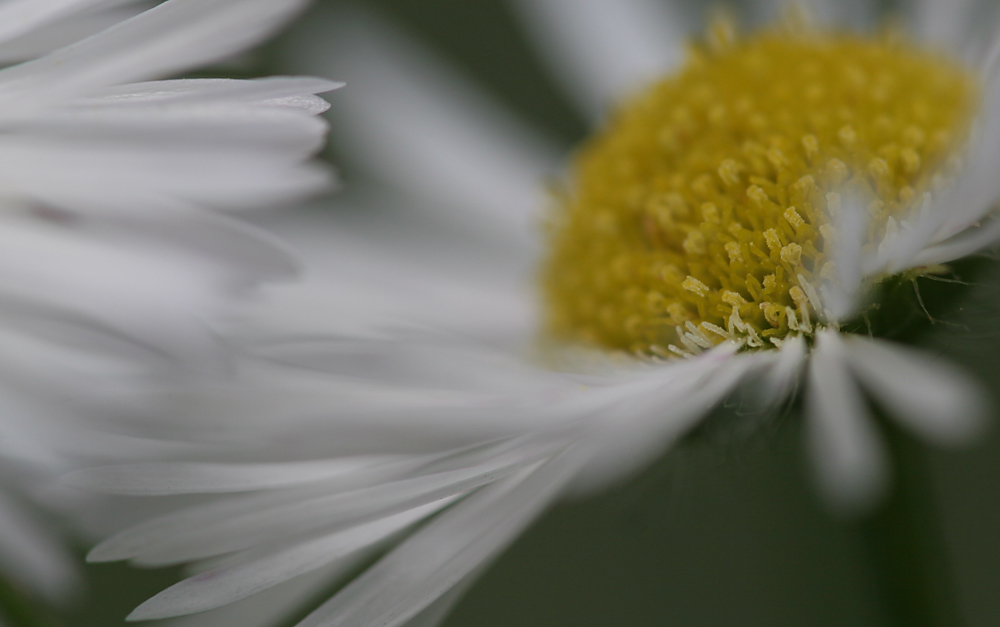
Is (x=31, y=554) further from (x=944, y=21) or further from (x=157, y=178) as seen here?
(x=944, y=21)

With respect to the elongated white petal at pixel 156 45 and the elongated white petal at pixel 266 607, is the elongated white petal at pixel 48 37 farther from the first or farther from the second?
the elongated white petal at pixel 266 607

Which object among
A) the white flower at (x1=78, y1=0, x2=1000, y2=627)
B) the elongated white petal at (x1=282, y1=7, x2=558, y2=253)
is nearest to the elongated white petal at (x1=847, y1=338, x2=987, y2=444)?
the white flower at (x1=78, y1=0, x2=1000, y2=627)

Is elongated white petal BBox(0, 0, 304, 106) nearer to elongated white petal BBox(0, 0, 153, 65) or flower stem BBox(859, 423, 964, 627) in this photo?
elongated white petal BBox(0, 0, 153, 65)

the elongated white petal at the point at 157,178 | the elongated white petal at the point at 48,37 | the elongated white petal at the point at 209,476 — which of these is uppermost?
the elongated white petal at the point at 48,37

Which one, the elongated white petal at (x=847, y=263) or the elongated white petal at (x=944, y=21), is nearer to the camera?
the elongated white petal at (x=847, y=263)

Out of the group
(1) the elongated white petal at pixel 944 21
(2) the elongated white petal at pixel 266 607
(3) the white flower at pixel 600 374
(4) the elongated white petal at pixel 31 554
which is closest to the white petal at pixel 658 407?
(3) the white flower at pixel 600 374

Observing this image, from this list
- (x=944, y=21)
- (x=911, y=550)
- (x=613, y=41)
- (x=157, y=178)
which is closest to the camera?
(x=157, y=178)

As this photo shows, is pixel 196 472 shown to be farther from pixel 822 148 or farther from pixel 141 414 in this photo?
pixel 822 148

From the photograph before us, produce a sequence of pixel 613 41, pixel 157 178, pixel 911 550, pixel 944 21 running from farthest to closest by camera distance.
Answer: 1. pixel 613 41
2. pixel 944 21
3. pixel 911 550
4. pixel 157 178

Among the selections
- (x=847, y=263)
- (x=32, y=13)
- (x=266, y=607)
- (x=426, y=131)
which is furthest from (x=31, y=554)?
(x=426, y=131)
